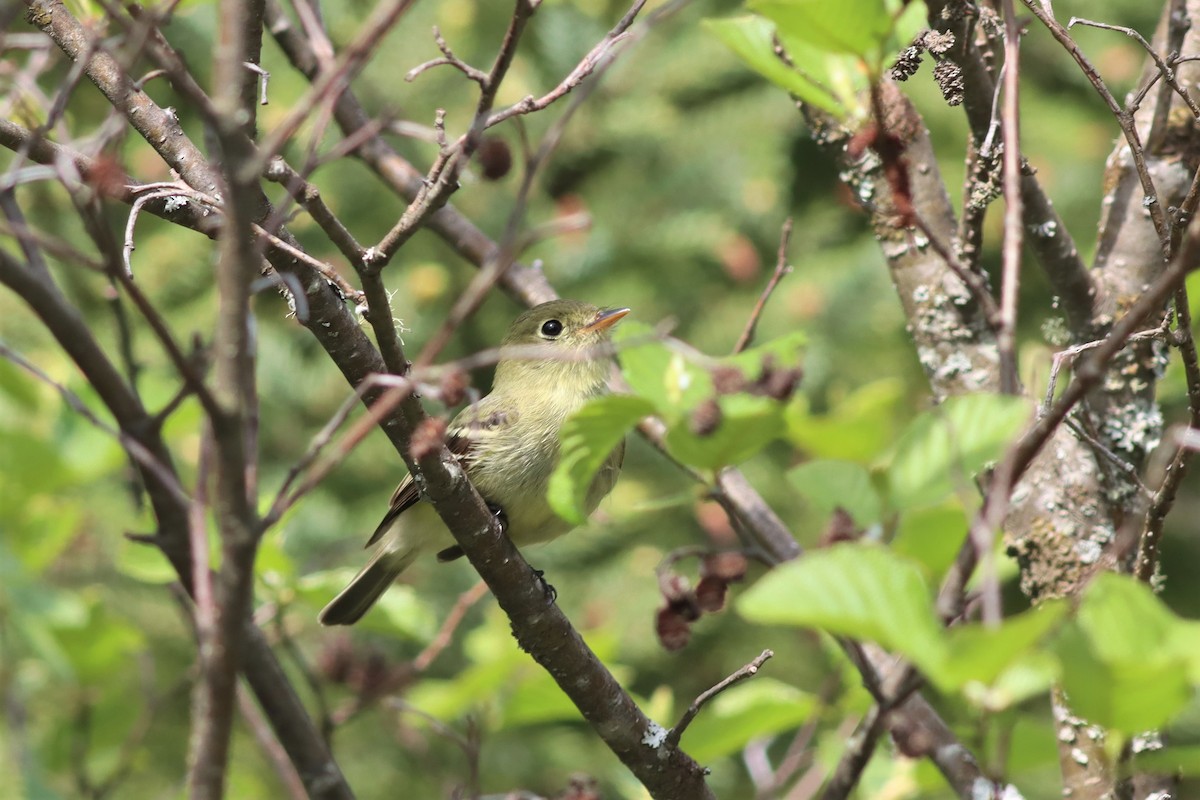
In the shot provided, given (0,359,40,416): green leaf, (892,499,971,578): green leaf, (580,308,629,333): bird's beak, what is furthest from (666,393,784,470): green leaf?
(0,359,40,416): green leaf

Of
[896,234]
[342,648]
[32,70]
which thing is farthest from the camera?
[342,648]

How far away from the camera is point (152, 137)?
1.95 metres

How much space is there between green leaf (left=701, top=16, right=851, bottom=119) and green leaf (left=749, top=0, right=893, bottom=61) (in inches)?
7.3

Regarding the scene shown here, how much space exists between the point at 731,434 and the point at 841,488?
6.8 inches

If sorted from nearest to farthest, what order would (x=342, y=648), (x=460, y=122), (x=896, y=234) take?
(x=896, y=234), (x=342, y=648), (x=460, y=122)

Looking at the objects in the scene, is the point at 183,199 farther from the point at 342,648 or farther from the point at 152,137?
the point at 342,648

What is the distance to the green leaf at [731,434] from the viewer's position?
1574 mm

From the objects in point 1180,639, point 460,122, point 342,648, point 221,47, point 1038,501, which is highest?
point 460,122

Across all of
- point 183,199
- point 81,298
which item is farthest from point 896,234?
point 81,298

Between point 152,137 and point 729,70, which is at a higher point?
point 729,70

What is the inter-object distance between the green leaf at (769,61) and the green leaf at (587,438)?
45 cm

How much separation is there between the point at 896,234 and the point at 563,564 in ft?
12.9

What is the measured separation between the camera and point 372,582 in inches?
169

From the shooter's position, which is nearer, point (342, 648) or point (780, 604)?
point (780, 604)
